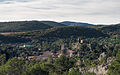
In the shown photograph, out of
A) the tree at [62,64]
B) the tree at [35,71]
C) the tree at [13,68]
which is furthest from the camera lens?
the tree at [62,64]

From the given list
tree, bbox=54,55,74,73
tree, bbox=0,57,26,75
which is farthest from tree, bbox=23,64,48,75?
tree, bbox=54,55,74,73

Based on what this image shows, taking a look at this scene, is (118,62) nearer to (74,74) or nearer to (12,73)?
(74,74)

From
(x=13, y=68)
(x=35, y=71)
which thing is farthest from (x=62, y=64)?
(x=13, y=68)

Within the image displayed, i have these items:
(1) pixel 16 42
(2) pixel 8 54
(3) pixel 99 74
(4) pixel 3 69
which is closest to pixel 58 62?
(3) pixel 99 74

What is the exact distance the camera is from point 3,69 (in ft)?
171

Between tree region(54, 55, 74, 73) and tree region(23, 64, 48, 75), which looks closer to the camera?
tree region(23, 64, 48, 75)

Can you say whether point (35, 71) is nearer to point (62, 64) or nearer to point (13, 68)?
point (13, 68)

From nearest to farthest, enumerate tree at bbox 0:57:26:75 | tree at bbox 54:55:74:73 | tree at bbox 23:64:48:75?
1. tree at bbox 23:64:48:75
2. tree at bbox 0:57:26:75
3. tree at bbox 54:55:74:73

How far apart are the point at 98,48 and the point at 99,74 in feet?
190

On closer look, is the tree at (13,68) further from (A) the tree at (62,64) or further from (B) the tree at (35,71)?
(A) the tree at (62,64)

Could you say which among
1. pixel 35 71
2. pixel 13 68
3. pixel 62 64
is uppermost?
pixel 13 68

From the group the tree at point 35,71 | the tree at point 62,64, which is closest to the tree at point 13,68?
the tree at point 35,71

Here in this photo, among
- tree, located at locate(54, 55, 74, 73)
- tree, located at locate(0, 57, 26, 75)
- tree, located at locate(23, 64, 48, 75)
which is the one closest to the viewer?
tree, located at locate(23, 64, 48, 75)

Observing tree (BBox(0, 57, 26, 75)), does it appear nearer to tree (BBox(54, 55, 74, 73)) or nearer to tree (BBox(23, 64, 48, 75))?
tree (BBox(23, 64, 48, 75))
